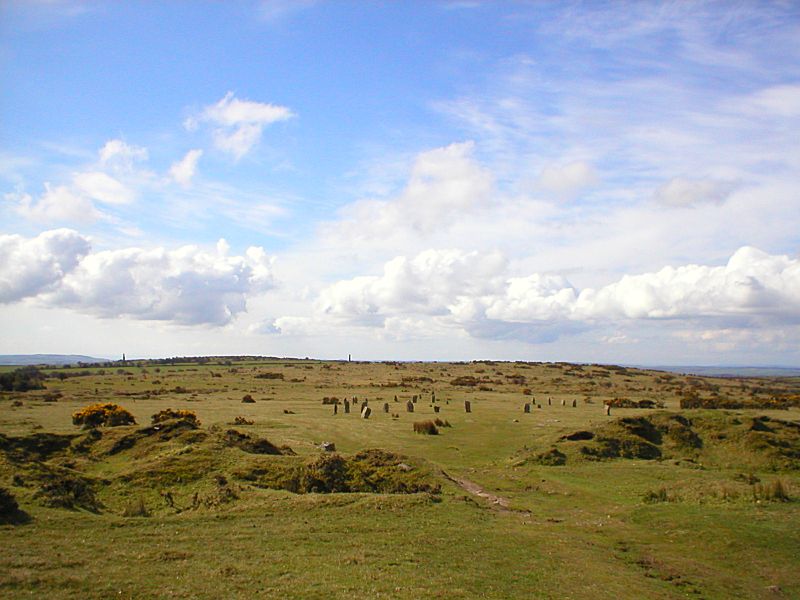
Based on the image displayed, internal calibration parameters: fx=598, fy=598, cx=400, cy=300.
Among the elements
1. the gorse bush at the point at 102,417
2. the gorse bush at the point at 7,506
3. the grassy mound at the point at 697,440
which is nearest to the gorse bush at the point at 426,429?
the grassy mound at the point at 697,440

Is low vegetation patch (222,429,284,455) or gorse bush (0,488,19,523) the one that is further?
low vegetation patch (222,429,284,455)

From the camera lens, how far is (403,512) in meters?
20.6

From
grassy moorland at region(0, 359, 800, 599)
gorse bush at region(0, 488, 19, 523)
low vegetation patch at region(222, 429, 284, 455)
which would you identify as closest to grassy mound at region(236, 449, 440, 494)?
grassy moorland at region(0, 359, 800, 599)

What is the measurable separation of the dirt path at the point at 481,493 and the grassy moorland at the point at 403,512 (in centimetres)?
15

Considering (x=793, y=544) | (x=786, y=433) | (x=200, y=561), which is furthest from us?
(x=786, y=433)

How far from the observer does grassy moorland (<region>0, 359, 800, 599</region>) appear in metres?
14.1

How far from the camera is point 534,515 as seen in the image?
23.2 meters

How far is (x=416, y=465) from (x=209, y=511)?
32.1ft

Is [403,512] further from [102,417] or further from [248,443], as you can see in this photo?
[102,417]

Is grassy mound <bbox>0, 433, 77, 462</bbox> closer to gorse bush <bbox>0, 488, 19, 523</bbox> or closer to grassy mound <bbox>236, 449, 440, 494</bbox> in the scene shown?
gorse bush <bbox>0, 488, 19, 523</bbox>

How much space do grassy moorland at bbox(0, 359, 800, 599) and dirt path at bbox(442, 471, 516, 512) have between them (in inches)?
5.9

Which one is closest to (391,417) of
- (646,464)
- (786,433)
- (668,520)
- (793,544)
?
(646,464)

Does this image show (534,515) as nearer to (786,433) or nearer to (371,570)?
(371,570)

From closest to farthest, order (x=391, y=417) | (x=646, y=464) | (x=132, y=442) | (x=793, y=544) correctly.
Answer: (x=793, y=544) → (x=132, y=442) → (x=646, y=464) → (x=391, y=417)
